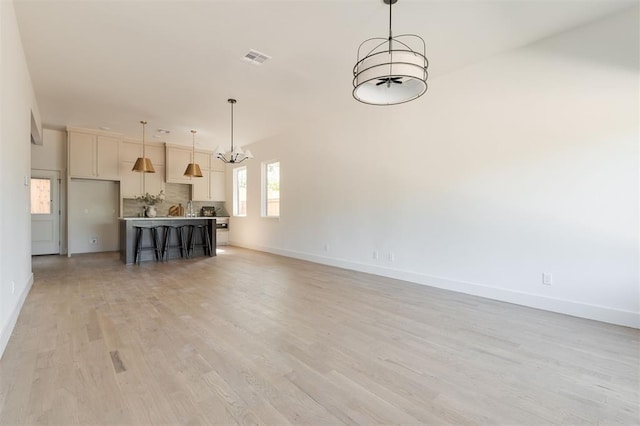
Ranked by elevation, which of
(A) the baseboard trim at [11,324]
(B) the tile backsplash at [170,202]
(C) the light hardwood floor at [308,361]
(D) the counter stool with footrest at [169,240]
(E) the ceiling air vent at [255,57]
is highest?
(E) the ceiling air vent at [255,57]

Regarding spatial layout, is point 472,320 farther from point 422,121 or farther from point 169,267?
point 169,267

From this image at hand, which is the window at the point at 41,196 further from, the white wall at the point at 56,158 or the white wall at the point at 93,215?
the white wall at the point at 93,215

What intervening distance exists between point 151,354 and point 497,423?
2.28 metres

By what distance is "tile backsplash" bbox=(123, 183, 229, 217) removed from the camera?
26.4 ft

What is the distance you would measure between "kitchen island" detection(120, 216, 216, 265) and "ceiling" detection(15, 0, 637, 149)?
7.45 feet

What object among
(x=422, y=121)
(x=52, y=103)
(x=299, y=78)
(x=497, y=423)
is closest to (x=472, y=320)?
(x=497, y=423)

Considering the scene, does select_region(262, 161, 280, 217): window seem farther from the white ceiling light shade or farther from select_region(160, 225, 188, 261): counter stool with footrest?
the white ceiling light shade

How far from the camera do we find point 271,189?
25.7 ft

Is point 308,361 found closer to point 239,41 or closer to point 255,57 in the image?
point 239,41

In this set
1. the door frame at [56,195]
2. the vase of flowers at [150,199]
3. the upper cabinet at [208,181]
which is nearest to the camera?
the door frame at [56,195]

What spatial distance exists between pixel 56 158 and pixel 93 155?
76 centimetres

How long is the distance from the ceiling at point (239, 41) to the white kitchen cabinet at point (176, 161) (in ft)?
10.1

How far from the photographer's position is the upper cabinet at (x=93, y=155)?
695 centimetres

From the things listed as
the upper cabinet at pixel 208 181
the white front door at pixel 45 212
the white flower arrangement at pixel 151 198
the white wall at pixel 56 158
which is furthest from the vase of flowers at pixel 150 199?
the white front door at pixel 45 212
